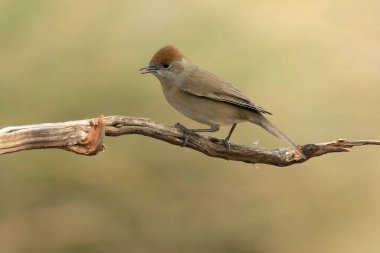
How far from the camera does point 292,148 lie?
7.56 feet

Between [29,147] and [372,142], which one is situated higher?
[372,142]

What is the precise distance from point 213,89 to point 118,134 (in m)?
0.60

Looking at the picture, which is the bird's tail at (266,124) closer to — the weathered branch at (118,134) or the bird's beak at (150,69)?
the weathered branch at (118,134)

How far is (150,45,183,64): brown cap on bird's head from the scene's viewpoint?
2320 mm

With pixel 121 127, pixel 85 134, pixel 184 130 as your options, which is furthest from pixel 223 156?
pixel 85 134

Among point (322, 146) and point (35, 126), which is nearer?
point (35, 126)

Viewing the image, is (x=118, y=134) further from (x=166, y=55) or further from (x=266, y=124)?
(x=266, y=124)

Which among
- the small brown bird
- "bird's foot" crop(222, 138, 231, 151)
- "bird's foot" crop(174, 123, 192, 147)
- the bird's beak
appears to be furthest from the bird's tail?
the bird's beak

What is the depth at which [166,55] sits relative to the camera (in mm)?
2332

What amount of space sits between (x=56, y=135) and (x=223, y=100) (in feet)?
2.67

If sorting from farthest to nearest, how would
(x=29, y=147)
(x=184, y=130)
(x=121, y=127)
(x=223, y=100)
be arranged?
(x=223, y=100) → (x=184, y=130) → (x=121, y=127) → (x=29, y=147)

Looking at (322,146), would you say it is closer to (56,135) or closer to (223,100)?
(223,100)

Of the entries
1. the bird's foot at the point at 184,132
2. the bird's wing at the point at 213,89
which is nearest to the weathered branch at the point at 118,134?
the bird's foot at the point at 184,132

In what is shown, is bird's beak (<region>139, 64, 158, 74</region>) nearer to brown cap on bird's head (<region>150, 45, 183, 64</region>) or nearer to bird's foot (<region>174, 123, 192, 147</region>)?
brown cap on bird's head (<region>150, 45, 183, 64</region>)
